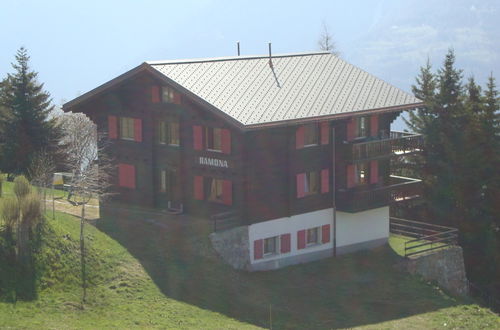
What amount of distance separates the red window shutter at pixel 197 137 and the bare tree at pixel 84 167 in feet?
14.2

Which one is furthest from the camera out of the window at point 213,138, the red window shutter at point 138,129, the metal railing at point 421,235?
the metal railing at point 421,235

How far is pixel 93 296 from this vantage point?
96.4 ft

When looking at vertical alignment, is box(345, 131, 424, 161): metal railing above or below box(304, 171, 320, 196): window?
above

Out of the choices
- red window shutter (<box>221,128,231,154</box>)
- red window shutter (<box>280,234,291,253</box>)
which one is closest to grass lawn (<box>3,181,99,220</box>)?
red window shutter (<box>221,128,231,154</box>)

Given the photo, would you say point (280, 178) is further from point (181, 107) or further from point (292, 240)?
point (181, 107)

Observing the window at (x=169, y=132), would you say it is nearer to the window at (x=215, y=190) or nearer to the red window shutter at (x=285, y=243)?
the window at (x=215, y=190)

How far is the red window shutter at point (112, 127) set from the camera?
42156 millimetres

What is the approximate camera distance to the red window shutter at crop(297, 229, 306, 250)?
3909cm

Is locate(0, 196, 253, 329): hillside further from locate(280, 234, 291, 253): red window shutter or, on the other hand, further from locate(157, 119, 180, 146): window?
locate(157, 119, 180, 146): window

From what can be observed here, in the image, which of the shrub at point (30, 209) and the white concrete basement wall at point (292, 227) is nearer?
the shrub at point (30, 209)

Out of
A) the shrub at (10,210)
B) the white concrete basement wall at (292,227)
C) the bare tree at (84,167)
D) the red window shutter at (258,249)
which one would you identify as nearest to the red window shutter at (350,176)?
the white concrete basement wall at (292,227)

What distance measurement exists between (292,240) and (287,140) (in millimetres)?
4676

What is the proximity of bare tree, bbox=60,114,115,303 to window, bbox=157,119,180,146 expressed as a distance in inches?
119

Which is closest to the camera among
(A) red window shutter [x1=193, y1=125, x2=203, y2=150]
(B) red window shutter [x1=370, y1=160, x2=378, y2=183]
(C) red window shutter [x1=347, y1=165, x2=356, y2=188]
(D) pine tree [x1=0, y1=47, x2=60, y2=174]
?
(A) red window shutter [x1=193, y1=125, x2=203, y2=150]
